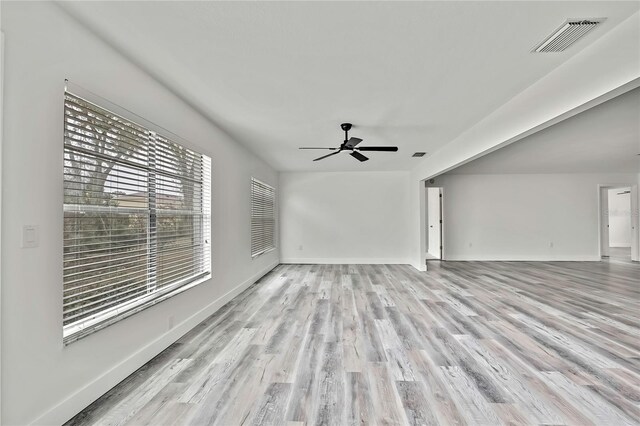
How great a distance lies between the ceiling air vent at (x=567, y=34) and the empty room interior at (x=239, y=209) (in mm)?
21

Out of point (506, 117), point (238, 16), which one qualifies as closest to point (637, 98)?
point (506, 117)

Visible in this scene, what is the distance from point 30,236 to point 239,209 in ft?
11.2

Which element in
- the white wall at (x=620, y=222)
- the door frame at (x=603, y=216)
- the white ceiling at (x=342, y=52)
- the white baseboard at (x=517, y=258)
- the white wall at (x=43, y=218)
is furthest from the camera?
the white wall at (x=620, y=222)

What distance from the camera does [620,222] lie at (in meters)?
11.8

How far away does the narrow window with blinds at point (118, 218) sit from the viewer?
6.40 feet

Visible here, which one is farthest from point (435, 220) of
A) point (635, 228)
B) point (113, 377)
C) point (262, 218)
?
point (113, 377)

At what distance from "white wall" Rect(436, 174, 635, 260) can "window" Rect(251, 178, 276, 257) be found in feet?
15.8

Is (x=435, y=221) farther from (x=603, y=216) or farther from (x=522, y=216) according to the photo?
(x=603, y=216)

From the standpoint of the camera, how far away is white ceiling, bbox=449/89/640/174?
4.14 metres

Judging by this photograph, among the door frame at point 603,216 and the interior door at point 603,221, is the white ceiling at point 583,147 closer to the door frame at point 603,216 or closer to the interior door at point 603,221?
the door frame at point 603,216

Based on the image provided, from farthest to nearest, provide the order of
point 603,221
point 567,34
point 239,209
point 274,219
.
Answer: point 603,221 < point 274,219 < point 239,209 < point 567,34

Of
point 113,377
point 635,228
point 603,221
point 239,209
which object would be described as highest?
point 239,209

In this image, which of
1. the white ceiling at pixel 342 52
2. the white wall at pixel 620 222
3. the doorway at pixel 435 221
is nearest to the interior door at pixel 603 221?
A: the white wall at pixel 620 222

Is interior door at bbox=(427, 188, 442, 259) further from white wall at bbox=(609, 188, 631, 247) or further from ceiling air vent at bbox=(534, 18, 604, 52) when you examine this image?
white wall at bbox=(609, 188, 631, 247)
